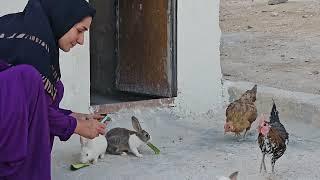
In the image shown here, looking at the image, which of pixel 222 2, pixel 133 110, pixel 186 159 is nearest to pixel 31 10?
pixel 186 159

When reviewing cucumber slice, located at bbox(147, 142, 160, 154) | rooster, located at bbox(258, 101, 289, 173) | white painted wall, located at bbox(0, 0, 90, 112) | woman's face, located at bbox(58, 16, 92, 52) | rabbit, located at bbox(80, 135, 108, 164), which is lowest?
cucumber slice, located at bbox(147, 142, 160, 154)

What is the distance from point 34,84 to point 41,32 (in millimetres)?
259

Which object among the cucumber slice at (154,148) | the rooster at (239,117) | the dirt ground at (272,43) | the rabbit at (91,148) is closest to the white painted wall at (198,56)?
the rooster at (239,117)

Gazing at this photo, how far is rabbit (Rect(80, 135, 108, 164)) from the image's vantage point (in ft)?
13.9

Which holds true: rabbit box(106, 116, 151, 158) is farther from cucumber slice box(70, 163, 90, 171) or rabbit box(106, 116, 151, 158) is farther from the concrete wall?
the concrete wall

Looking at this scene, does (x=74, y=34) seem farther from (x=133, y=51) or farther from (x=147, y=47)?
(x=133, y=51)

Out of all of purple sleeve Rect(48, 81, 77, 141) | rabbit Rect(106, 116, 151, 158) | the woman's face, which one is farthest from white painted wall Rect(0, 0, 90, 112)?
purple sleeve Rect(48, 81, 77, 141)

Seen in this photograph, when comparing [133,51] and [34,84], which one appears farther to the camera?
[133,51]

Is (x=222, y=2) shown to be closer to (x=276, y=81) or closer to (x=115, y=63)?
(x=276, y=81)

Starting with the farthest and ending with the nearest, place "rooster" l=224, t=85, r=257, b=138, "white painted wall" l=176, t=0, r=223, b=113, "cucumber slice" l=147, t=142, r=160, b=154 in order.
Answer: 1. "white painted wall" l=176, t=0, r=223, b=113
2. "rooster" l=224, t=85, r=257, b=138
3. "cucumber slice" l=147, t=142, r=160, b=154

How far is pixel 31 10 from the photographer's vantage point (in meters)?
2.48

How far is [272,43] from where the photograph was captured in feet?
43.0

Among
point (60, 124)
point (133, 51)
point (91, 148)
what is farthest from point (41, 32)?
point (133, 51)

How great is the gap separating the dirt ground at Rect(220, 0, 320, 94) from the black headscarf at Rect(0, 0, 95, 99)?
557 centimetres
